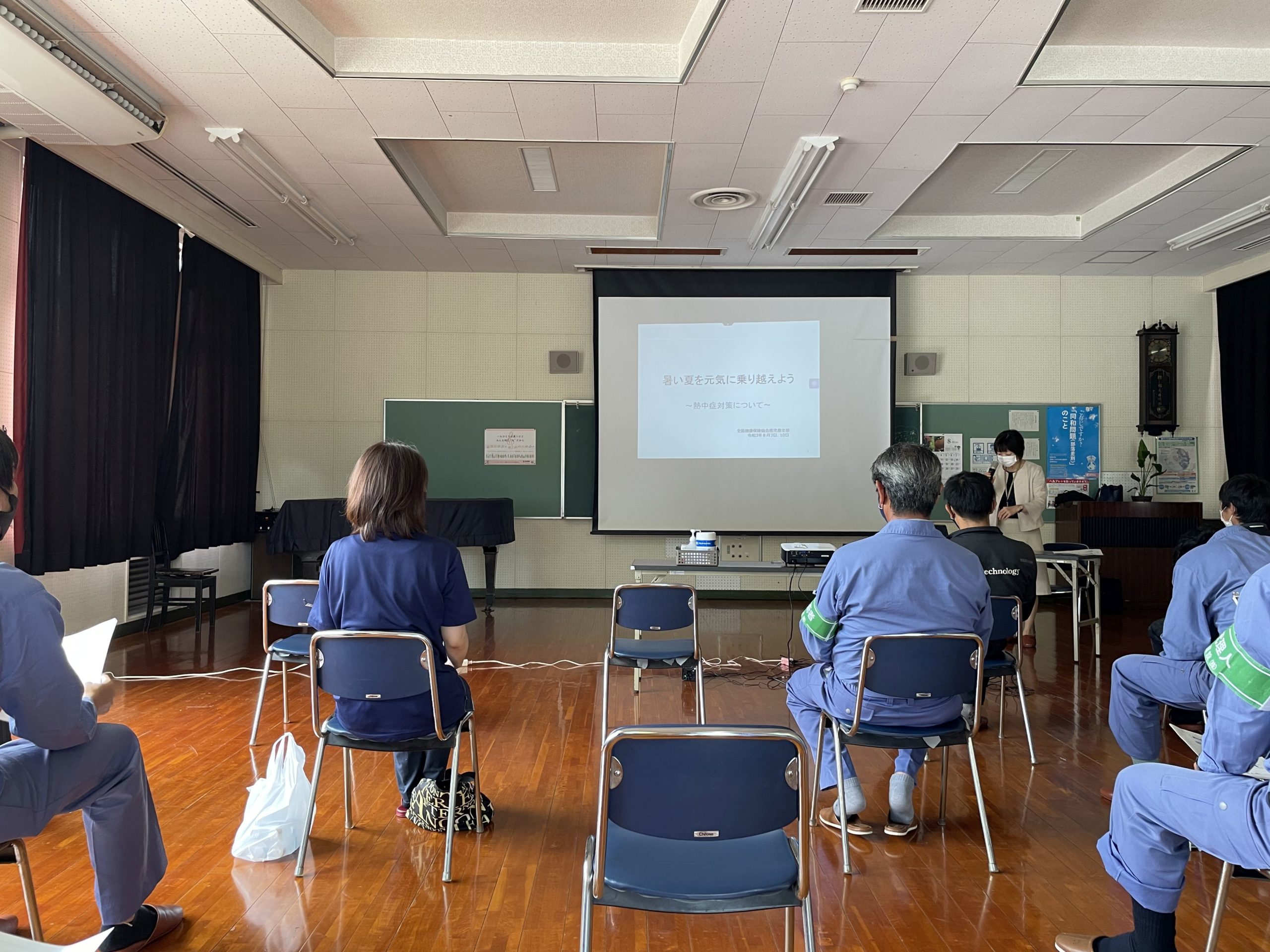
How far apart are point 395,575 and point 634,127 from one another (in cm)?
319

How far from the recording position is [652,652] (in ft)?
12.4

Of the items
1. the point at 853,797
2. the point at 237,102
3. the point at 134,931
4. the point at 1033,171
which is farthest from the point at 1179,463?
the point at 134,931

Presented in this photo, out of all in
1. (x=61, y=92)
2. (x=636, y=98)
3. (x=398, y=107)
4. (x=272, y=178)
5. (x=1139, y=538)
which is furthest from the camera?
(x=1139, y=538)

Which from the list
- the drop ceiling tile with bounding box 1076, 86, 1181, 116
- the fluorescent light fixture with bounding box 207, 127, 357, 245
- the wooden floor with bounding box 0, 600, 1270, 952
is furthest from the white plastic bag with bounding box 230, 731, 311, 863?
the drop ceiling tile with bounding box 1076, 86, 1181, 116

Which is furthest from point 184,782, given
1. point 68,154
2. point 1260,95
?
point 1260,95

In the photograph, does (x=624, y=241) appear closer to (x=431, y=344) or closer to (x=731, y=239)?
(x=731, y=239)

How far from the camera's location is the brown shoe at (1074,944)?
2074mm

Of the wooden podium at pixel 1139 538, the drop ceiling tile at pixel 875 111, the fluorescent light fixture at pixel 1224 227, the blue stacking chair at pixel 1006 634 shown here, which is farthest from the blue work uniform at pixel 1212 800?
the wooden podium at pixel 1139 538

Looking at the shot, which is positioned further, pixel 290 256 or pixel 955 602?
pixel 290 256

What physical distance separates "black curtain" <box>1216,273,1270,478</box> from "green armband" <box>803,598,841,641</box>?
6601 mm

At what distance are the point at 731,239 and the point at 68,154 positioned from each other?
4516 mm

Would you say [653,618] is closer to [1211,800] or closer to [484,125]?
[1211,800]

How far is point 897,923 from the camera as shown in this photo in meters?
2.27

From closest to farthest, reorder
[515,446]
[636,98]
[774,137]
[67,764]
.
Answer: [67,764], [636,98], [774,137], [515,446]
